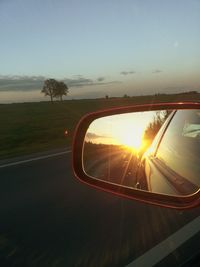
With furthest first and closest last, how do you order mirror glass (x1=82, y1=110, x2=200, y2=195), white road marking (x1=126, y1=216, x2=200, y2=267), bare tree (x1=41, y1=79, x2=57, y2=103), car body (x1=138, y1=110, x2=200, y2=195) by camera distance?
bare tree (x1=41, y1=79, x2=57, y2=103) → white road marking (x1=126, y1=216, x2=200, y2=267) → mirror glass (x1=82, y1=110, x2=200, y2=195) → car body (x1=138, y1=110, x2=200, y2=195)

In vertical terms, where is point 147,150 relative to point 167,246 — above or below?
above

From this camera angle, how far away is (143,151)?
3.32m

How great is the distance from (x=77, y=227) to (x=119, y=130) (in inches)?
123

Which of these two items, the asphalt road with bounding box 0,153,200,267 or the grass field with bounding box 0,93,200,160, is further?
the grass field with bounding box 0,93,200,160

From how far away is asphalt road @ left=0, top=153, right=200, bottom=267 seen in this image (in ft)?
15.8

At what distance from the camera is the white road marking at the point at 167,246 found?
4398mm

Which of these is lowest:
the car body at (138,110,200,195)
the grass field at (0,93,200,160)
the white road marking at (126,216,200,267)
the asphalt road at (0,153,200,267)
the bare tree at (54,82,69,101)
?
the bare tree at (54,82,69,101)

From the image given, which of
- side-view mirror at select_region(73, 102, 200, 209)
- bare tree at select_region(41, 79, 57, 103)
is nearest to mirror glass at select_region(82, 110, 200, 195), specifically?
side-view mirror at select_region(73, 102, 200, 209)

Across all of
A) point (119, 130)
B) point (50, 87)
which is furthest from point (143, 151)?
point (50, 87)

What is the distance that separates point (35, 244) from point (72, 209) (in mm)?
1508

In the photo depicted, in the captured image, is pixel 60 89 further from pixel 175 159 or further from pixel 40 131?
pixel 175 159

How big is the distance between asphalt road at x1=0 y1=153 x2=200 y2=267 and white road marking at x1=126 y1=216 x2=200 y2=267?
8 centimetres

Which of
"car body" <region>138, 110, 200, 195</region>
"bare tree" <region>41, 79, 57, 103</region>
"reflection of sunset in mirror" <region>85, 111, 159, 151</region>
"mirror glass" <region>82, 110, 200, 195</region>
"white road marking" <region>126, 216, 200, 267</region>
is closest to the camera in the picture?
"car body" <region>138, 110, 200, 195</region>

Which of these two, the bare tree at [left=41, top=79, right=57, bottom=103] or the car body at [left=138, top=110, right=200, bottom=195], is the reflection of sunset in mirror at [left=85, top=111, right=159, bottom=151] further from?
the bare tree at [left=41, top=79, right=57, bottom=103]
